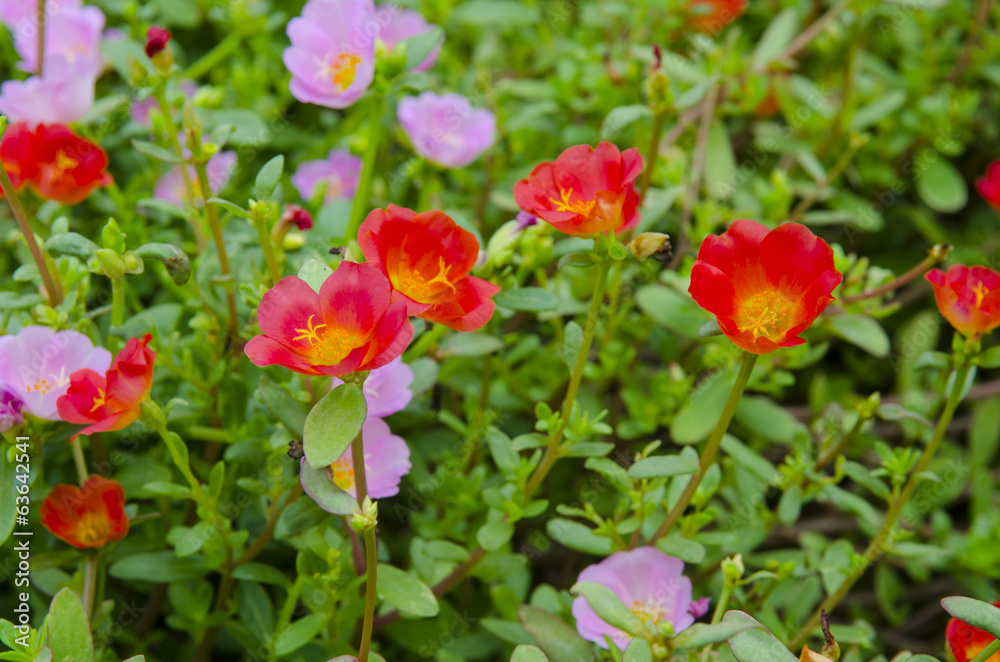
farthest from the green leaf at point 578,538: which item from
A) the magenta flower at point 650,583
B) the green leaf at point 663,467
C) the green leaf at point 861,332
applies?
the green leaf at point 861,332

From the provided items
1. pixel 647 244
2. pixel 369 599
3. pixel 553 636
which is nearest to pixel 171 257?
pixel 369 599

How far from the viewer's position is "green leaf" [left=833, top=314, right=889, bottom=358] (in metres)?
1.47

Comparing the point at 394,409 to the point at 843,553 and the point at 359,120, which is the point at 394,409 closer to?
the point at 843,553

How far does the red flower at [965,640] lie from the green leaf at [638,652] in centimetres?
40

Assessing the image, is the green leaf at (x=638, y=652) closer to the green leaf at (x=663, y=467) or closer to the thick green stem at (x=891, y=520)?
the green leaf at (x=663, y=467)

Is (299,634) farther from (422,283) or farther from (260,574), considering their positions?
(422,283)

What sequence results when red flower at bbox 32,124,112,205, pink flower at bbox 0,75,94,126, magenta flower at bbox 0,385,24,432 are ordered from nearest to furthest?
magenta flower at bbox 0,385,24,432, red flower at bbox 32,124,112,205, pink flower at bbox 0,75,94,126

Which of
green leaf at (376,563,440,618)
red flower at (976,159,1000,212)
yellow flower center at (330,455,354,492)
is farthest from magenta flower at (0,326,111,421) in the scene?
red flower at (976,159,1000,212)

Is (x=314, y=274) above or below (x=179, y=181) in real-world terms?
above

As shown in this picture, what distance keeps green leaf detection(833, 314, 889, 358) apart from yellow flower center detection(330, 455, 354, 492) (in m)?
0.87

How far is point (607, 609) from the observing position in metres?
0.94

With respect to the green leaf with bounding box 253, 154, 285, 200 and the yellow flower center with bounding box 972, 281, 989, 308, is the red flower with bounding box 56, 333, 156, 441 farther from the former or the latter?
the yellow flower center with bounding box 972, 281, 989, 308

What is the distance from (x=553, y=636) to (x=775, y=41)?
145 centimetres

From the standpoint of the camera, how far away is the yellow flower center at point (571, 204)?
3.29 ft
